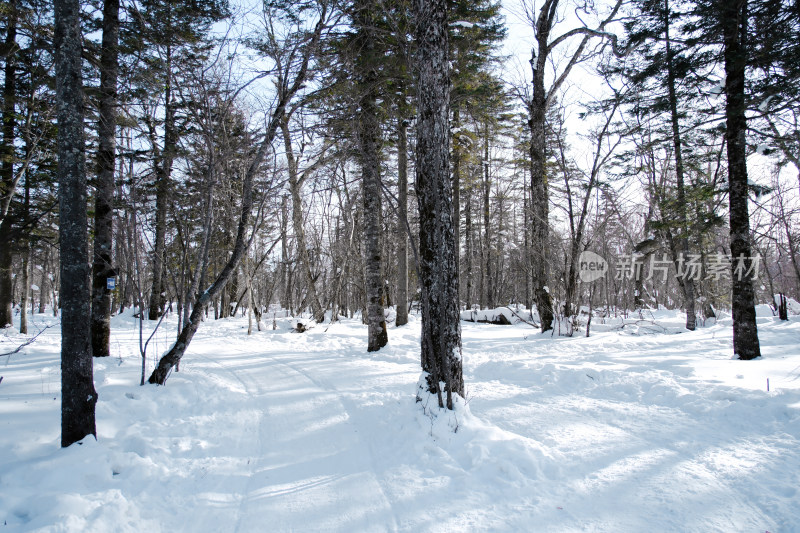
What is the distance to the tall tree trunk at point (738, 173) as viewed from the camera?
7090 mm

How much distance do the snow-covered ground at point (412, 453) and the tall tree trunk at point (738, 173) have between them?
0.78m

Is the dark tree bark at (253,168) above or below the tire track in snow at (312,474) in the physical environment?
above

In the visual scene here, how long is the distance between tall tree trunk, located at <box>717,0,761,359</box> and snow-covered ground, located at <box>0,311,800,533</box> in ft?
2.57

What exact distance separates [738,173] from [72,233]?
34.1 ft

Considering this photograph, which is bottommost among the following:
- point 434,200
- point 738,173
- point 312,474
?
point 312,474

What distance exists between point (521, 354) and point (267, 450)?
5771 mm

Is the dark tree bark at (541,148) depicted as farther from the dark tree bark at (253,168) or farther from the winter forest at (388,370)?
the dark tree bark at (253,168)

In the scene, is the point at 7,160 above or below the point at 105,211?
above

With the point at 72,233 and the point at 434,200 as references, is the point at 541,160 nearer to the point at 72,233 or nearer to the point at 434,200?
the point at 434,200

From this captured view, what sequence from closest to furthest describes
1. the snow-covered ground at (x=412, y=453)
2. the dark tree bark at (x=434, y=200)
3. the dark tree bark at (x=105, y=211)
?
the snow-covered ground at (x=412, y=453), the dark tree bark at (x=434, y=200), the dark tree bark at (x=105, y=211)

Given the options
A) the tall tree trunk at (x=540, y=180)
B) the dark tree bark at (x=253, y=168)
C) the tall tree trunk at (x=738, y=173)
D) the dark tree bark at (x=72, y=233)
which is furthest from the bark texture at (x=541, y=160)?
the dark tree bark at (x=72, y=233)

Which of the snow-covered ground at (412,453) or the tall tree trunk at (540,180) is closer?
the snow-covered ground at (412,453)

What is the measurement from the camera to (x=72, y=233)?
3342mm

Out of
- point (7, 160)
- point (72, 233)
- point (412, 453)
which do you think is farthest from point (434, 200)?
point (7, 160)
